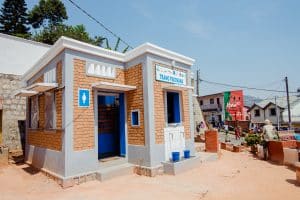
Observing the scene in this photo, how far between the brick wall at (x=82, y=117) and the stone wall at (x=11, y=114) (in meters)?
6.51

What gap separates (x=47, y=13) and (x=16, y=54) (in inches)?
716

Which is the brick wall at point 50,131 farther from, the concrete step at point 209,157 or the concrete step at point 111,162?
the concrete step at point 209,157

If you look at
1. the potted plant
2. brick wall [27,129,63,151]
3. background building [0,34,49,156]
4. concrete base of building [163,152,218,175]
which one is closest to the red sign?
the potted plant

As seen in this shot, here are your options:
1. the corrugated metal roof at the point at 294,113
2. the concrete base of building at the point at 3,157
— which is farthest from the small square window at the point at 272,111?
the concrete base of building at the point at 3,157

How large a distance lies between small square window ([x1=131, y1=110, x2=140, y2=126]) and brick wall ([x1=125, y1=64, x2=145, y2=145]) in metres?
0.15

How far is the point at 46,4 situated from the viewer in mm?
28734

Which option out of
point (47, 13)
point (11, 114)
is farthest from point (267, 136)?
point (47, 13)

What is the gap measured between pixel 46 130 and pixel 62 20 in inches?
1007

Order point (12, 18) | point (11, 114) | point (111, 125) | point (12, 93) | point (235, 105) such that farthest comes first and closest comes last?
point (12, 18)
point (235, 105)
point (12, 93)
point (11, 114)
point (111, 125)

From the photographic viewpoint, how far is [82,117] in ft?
25.2

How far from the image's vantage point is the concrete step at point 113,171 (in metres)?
7.61

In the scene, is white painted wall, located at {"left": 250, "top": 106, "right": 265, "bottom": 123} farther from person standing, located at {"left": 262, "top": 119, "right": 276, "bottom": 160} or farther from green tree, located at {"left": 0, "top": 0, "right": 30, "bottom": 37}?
green tree, located at {"left": 0, "top": 0, "right": 30, "bottom": 37}

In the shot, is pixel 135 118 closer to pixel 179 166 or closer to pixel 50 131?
pixel 179 166

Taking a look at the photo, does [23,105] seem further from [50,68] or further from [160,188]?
[160,188]
